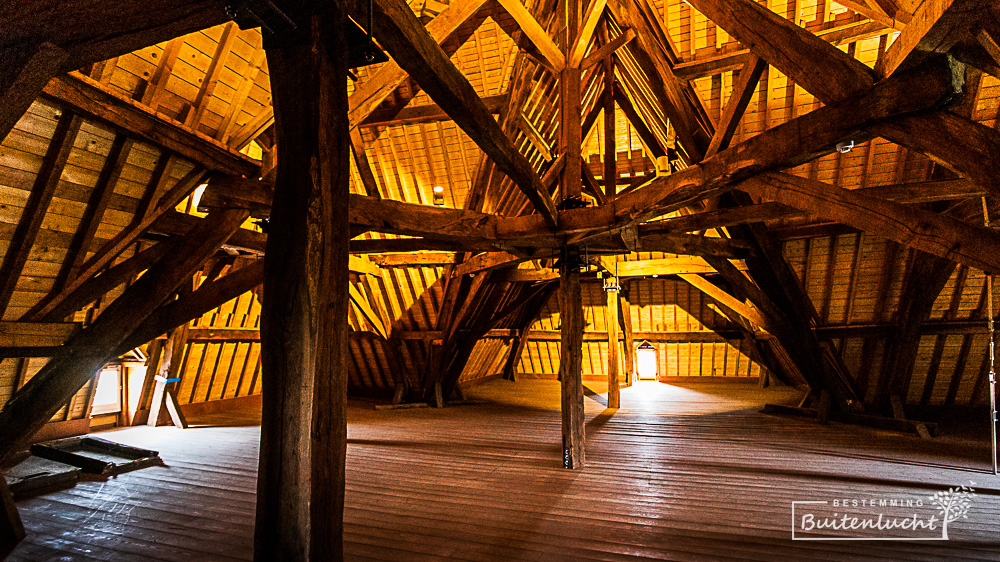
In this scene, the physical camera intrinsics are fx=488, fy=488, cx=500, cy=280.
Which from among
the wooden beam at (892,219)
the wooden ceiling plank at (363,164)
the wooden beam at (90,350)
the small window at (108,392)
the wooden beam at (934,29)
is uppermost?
the wooden ceiling plank at (363,164)

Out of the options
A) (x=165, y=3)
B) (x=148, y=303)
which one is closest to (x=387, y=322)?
(x=148, y=303)

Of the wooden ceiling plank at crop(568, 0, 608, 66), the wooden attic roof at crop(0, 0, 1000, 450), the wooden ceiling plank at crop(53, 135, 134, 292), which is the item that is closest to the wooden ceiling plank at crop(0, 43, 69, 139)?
the wooden attic roof at crop(0, 0, 1000, 450)

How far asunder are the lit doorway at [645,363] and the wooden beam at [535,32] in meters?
11.1

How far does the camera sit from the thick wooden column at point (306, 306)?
1.77 meters

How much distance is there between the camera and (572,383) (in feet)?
18.4

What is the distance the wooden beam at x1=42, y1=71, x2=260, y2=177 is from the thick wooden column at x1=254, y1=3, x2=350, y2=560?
320cm

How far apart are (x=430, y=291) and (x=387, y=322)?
4.28ft

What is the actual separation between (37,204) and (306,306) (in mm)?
4349

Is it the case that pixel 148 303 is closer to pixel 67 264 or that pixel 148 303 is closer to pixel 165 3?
pixel 67 264

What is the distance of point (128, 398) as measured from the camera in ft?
26.0

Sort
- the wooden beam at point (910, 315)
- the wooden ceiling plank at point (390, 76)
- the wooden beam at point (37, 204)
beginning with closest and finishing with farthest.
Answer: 1. the wooden beam at point (37, 204)
2. the wooden ceiling plank at point (390, 76)
3. the wooden beam at point (910, 315)

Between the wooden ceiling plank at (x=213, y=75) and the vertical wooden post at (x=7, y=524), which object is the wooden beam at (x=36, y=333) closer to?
the vertical wooden post at (x=7, y=524)

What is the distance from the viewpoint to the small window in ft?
24.7

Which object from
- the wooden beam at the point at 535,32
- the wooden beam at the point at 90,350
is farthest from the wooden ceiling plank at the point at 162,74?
the wooden beam at the point at 535,32
